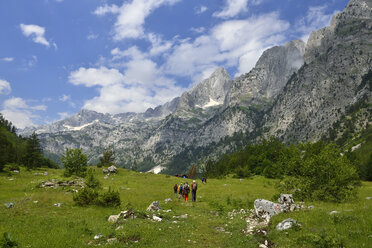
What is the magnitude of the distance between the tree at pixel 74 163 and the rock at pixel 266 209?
147ft

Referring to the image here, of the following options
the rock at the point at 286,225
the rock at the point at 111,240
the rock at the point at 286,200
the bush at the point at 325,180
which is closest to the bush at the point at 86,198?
the rock at the point at 111,240

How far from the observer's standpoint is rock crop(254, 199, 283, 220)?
18.0 meters

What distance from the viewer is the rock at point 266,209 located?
709 inches

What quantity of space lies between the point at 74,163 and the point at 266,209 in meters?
49.1

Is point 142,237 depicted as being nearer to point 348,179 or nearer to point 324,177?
point 324,177

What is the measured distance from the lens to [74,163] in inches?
2105

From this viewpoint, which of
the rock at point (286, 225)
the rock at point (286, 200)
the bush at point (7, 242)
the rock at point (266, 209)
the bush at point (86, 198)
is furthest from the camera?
the bush at point (86, 198)

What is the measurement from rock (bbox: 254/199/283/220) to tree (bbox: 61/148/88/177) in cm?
4470

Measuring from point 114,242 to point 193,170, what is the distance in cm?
12111

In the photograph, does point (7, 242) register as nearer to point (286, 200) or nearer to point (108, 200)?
point (108, 200)

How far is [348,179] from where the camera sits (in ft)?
85.3

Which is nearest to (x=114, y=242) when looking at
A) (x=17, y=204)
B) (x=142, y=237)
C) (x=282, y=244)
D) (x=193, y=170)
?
(x=142, y=237)

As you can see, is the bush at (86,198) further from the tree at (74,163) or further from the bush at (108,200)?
the tree at (74,163)

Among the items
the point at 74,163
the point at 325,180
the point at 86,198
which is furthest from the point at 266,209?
the point at 74,163
